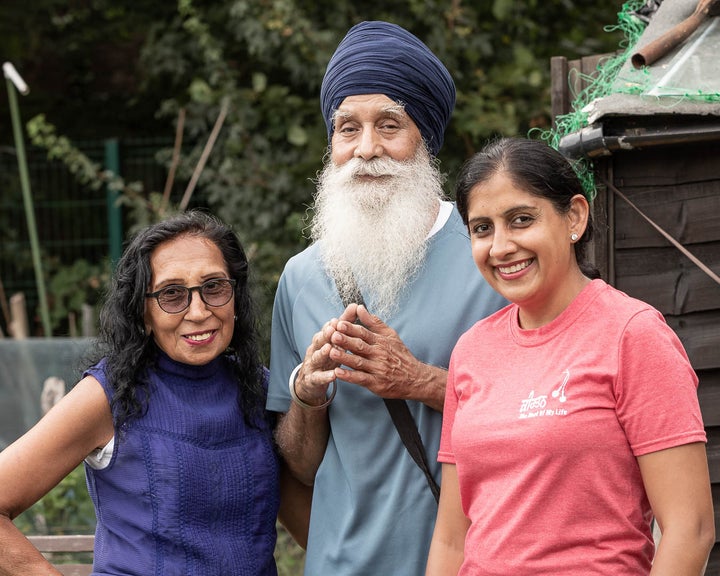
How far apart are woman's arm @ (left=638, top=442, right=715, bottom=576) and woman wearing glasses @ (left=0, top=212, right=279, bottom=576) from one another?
1.24 meters

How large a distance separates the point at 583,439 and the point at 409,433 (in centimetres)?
80

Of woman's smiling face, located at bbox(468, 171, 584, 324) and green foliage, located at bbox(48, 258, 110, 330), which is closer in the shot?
woman's smiling face, located at bbox(468, 171, 584, 324)

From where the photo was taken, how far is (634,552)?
2.25 metres

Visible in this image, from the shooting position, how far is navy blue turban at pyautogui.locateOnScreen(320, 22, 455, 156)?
3.18 meters

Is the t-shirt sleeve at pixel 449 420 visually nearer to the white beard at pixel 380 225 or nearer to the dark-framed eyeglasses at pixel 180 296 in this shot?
the white beard at pixel 380 225

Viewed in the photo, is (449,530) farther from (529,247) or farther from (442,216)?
(442,216)

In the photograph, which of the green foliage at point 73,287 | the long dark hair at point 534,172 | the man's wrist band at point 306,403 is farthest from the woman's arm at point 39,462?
the green foliage at point 73,287

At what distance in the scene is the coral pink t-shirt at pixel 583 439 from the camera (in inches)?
87.2

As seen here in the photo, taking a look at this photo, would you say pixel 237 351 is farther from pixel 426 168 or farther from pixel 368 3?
pixel 368 3

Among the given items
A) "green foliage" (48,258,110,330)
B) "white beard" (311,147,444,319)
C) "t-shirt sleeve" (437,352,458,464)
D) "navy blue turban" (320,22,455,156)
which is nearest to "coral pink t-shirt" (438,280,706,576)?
"t-shirt sleeve" (437,352,458,464)

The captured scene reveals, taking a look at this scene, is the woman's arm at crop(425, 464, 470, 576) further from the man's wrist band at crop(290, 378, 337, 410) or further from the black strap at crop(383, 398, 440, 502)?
the man's wrist band at crop(290, 378, 337, 410)

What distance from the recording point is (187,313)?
3.00 m

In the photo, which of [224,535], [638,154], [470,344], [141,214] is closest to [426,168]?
[638,154]

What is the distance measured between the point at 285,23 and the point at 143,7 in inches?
101
